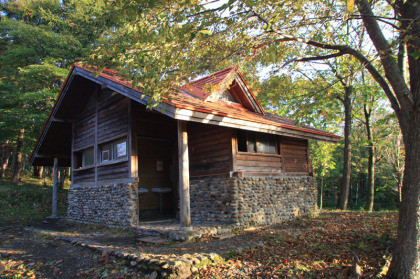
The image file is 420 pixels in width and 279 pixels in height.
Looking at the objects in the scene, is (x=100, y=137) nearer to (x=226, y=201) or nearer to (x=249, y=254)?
(x=226, y=201)

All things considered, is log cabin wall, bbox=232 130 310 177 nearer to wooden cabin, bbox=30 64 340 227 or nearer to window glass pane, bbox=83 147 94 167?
wooden cabin, bbox=30 64 340 227

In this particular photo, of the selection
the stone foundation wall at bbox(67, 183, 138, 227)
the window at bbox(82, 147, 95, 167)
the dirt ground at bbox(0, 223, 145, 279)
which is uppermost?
the window at bbox(82, 147, 95, 167)

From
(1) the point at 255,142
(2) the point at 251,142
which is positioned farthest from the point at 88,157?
(1) the point at 255,142

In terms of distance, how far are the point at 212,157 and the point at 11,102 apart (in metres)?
15.2

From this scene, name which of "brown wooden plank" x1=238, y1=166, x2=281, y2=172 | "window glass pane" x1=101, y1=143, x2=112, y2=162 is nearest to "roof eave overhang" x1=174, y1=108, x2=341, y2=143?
"brown wooden plank" x1=238, y1=166, x2=281, y2=172

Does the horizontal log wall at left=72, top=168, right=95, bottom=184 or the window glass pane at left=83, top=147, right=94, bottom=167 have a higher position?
the window glass pane at left=83, top=147, right=94, bottom=167

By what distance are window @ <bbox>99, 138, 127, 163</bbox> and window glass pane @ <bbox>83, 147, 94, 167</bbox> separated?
38.0 inches

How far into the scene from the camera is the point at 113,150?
11961mm

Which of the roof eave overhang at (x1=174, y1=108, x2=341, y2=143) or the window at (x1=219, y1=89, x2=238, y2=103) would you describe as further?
the window at (x1=219, y1=89, x2=238, y2=103)

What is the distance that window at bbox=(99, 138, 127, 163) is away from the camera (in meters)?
11.4

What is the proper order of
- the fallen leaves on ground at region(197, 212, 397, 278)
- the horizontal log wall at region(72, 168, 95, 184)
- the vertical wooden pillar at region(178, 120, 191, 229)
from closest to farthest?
the fallen leaves on ground at region(197, 212, 397, 278)
the vertical wooden pillar at region(178, 120, 191, 229)
the horizontal log wall at region(72, 168, 95, 184)

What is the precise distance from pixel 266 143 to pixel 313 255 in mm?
5763

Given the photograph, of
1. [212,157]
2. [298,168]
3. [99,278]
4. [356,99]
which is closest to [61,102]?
[212,157]

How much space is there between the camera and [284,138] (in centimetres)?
1274
